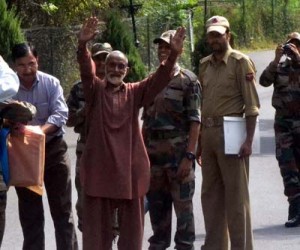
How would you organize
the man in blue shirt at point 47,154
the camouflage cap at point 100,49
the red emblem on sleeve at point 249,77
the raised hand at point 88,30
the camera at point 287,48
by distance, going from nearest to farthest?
the raised hand at point 88,30 → the man in blue shirt at point 47,154 → the red emblem on sleeve at point 249,77 → the camouflage cap at point 100,49 → the camera at point 287,48

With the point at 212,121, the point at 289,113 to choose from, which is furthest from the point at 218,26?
the point at 289,113

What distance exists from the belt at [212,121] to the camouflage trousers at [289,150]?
215cm

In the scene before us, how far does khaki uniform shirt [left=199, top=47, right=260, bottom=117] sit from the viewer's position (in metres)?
8.98

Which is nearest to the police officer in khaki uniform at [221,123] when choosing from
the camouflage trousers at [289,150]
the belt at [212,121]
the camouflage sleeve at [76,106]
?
the belt at [212,121]

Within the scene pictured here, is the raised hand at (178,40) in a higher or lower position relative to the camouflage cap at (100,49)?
higher

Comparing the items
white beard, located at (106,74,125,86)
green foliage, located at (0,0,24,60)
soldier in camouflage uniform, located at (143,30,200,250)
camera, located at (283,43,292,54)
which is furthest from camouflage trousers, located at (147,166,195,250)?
green foliage, located at (0,0,24,60)

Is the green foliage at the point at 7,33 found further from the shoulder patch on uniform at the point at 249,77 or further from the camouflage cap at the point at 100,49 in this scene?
the shoulder patch on uniform at the point at 249,77

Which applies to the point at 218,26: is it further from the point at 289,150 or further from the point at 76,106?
the point at 289,150

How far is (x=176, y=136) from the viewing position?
885 cm

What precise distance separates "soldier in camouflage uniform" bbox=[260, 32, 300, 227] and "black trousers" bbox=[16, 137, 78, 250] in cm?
270

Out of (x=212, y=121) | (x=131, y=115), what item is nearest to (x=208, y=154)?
(x=212, y=121)

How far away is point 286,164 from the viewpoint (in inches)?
448

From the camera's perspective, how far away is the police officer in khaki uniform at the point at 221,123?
9.00 m

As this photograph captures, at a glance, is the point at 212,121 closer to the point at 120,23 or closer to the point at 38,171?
the point at 38,171
